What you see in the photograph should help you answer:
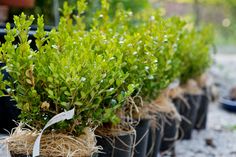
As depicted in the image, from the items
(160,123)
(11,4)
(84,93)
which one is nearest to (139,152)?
(160,123)

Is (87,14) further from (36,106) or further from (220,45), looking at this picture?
(220,45)

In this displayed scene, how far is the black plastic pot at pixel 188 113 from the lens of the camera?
2.80 meters

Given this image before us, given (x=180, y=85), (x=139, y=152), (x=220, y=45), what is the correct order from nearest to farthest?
1. (x=139, y=152)
2. (x=180, y=85)
3. (x=220, y=45)

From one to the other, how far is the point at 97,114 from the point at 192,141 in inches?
67.5

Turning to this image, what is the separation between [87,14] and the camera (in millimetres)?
3338

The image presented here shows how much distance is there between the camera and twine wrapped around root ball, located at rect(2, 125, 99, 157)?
47.8 inches

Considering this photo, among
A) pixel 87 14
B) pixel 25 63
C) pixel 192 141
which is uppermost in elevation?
pixel 87 14

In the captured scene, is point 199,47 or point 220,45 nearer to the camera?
point 199,47

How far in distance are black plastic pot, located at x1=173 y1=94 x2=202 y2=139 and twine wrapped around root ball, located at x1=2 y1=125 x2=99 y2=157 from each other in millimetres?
1557

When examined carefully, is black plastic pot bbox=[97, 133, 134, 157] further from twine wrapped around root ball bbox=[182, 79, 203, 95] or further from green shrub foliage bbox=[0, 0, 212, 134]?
→ twine wrapped around root ball bbox=[182, 79, 203, 95]

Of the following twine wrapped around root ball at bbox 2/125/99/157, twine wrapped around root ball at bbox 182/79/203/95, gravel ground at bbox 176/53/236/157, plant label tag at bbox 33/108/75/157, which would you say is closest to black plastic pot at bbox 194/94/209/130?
gravel ground at bbox 176/53/236/157

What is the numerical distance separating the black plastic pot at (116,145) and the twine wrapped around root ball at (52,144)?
21 cm

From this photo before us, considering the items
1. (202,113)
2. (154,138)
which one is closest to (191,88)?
(202,113)

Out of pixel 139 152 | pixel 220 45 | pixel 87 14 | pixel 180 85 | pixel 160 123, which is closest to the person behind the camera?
pixel 139 152
